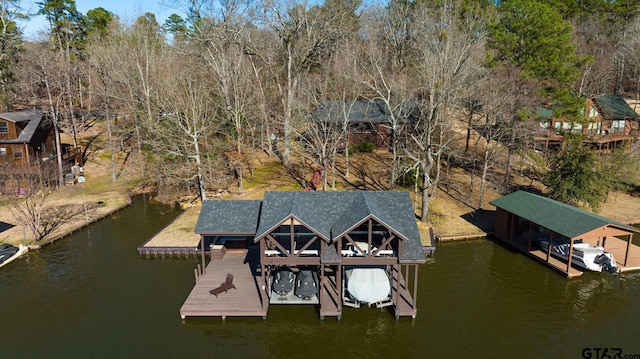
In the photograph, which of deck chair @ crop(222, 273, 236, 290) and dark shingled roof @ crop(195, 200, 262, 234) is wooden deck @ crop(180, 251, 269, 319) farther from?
dark shingled roof @ crop(195, 200, 262, 234)

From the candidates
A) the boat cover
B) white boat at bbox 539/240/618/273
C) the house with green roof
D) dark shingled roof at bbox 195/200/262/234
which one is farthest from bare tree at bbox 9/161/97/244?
the house with green roof

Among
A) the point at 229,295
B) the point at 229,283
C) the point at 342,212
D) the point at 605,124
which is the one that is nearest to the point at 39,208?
the point at 229,283

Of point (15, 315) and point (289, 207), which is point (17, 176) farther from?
point (289, 207)

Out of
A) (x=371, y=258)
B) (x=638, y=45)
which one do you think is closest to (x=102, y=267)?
(x=371, y=258)

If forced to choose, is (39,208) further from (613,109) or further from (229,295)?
(613,109)

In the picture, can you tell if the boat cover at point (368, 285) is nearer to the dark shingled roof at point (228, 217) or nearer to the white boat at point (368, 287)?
the white boat at point (368, 287)
